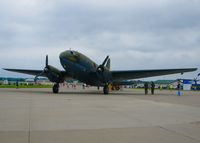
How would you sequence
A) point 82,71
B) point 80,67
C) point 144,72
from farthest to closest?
Answer: point 144,72
point 82,71
point 80,67

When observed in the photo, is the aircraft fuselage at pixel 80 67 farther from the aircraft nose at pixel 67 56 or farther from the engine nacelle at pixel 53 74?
the engine nacelle at pixel 53 74

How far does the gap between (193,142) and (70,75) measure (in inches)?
1091

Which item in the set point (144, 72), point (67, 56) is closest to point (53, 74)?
point (67, 56)

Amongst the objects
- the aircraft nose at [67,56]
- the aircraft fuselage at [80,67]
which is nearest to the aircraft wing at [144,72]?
the aircraft fuselage at [80,67]

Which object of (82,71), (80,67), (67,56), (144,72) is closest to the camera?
(67,56)

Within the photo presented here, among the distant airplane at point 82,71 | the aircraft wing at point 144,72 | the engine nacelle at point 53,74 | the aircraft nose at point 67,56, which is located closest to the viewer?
the aircraft nose at point 67,56

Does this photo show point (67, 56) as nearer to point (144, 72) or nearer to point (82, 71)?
point (82, 71)

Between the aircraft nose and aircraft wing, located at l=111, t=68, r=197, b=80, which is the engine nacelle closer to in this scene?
the aircraft nose

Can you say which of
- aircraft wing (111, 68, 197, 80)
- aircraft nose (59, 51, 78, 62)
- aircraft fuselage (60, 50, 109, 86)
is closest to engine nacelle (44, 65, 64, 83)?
aircraft fuselage (60, 50, 109, 86)

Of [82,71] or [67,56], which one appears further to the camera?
[82,71]

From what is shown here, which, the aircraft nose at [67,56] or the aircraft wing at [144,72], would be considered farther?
the aircraft wing at [144,72]

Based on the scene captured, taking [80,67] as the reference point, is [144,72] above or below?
below

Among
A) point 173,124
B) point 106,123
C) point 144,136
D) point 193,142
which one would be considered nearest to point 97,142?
point 144,136

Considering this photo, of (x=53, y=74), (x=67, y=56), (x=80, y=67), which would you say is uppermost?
(x=67, y=56)
